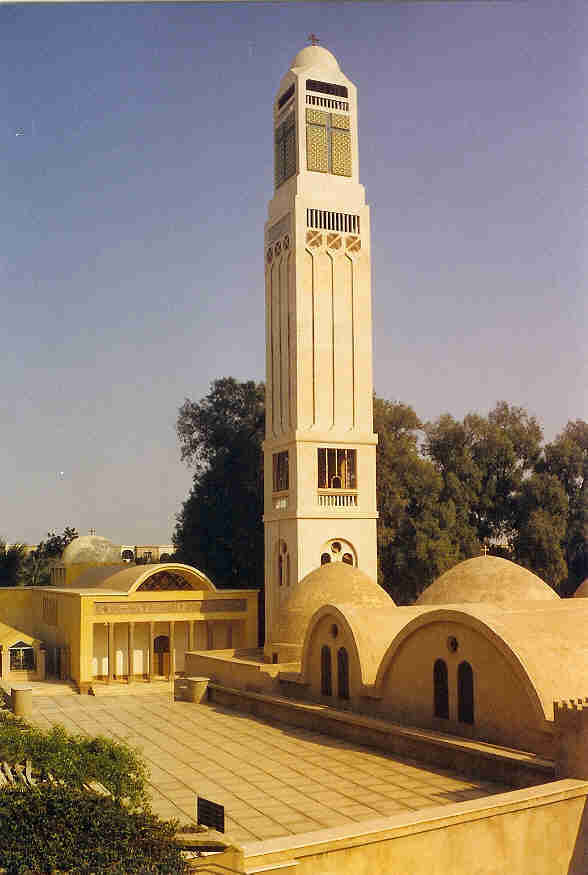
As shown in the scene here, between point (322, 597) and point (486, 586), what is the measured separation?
4.15 metres

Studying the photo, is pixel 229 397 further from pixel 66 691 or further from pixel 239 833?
pixel 239 833

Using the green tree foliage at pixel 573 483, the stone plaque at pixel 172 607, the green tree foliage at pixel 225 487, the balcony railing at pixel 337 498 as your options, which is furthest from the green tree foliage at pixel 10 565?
the green tree foliage at pixel 573 483

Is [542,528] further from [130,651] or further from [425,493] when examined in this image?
[130,651]

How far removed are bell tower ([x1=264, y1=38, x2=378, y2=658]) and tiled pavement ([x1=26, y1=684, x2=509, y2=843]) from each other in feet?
34.5

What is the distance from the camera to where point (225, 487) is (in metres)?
41.2

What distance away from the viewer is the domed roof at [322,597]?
24.2 m

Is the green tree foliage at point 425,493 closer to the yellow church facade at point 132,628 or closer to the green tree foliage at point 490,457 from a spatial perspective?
the green tree foliage at point 490,457

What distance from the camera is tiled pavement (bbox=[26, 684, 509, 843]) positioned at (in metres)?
13.0

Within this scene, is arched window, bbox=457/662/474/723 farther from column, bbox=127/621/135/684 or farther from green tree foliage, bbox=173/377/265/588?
green tree foliage, bbox=173/377/265/588

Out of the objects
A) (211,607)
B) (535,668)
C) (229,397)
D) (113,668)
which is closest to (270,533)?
(211,607)

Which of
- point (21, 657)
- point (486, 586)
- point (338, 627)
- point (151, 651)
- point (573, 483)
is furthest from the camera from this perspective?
point (573, 483)

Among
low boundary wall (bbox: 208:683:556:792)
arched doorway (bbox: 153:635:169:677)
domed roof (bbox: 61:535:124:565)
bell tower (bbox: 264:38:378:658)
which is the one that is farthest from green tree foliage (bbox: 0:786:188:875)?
domed roof (bbox: 61:535:124:565)

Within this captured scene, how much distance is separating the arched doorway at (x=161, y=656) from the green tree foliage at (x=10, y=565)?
1313cm

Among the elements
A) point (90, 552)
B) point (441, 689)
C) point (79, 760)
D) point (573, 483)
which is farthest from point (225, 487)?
point (79, 760)
